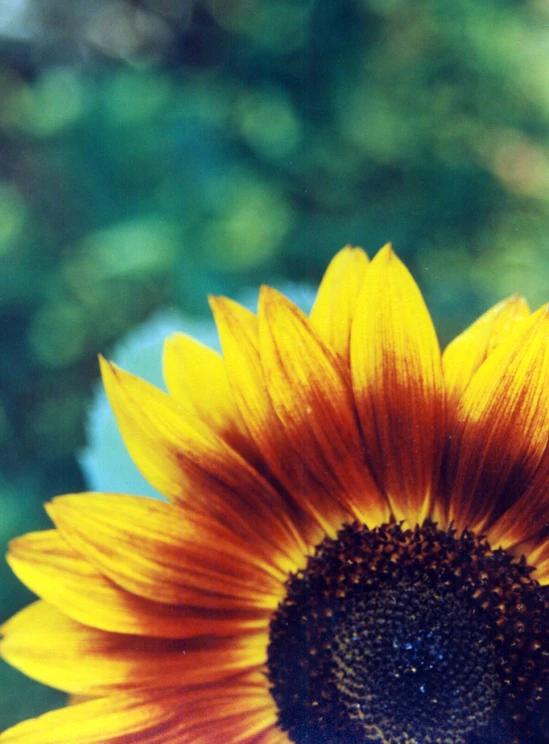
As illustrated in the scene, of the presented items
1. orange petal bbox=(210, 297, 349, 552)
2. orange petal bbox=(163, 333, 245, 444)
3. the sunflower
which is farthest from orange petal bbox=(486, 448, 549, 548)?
orange petal bbox=(163, 333, 245, 444)

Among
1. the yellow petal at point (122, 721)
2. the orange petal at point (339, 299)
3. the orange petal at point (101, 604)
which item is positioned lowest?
the yellow petal at point (122, 721)

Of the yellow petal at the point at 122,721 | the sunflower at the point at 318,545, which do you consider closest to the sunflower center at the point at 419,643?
the sunflower at the point at 318,545

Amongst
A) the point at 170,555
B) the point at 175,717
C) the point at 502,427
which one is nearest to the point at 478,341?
the point at 502,427

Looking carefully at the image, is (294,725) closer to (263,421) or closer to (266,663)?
(266,663)

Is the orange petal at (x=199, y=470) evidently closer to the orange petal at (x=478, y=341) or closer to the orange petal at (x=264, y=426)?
the orange petal at (x=264, y=426)

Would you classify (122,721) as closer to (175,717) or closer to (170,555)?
(175,717)

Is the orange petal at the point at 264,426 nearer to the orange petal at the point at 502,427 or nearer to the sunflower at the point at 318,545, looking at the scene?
the sunflower at the point at 318,545

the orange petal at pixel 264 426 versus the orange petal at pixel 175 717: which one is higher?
the orange petal at pixel 264 426
